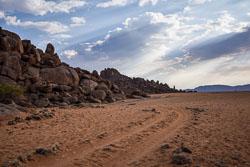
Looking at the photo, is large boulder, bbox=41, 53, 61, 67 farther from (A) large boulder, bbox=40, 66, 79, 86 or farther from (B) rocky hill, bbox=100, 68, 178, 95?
(B) rocky hill, bbox=100, 68, 178, 95

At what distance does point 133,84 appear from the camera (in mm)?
90875

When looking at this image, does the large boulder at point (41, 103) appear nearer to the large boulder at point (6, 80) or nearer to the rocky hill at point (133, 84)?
the large boulder at point (6, 80)

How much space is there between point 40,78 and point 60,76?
4522 millimetres

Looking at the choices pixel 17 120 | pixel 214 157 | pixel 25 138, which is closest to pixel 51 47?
pixel 17 120

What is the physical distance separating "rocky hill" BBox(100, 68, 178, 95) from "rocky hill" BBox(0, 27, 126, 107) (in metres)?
33.1

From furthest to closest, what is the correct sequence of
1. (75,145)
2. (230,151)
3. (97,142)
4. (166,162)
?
(97,142) < (75,145) < (230,151) < (166,162)

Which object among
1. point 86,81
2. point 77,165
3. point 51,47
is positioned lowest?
point 77,165


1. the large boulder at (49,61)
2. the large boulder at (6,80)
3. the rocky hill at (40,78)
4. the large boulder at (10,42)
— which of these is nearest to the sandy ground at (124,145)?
the rocky hill at (40,78)

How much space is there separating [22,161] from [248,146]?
9.04 metres

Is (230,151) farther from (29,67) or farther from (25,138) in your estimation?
(29,67)

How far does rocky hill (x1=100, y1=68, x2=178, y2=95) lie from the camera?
79.8 metres

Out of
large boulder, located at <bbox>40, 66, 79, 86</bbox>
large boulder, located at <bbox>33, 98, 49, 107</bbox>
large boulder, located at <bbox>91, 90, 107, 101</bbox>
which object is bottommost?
large boulder, located at <bbox>33, 98, 49, 107</bbox>

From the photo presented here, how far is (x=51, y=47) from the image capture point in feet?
158

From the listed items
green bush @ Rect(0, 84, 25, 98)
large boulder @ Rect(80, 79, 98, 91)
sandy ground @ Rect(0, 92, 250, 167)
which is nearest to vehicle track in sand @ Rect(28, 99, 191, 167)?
sandy ground @ Rect(0, 92, 250, 167)
